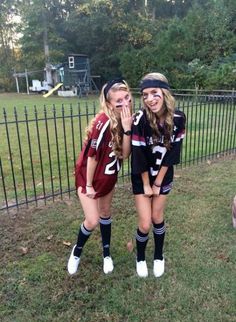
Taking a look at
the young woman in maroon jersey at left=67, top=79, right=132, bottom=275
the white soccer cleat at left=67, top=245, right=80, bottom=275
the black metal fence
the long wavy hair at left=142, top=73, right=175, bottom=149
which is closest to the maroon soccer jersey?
the young woman in maroon jersey at left=67, top=79, right=132, bottom=275

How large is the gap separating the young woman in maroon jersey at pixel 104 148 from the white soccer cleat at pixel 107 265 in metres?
0.39

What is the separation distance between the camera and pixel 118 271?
131 inches

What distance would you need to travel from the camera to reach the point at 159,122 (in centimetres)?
280

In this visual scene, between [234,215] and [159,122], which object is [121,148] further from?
[234,215]

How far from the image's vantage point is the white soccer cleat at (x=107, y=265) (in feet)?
10.9

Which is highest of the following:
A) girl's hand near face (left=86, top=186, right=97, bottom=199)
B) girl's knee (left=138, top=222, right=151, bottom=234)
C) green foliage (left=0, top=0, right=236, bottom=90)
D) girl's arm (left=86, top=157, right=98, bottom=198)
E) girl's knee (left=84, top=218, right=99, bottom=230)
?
green foliage (left=0, top=0, right=236, bottom=90)

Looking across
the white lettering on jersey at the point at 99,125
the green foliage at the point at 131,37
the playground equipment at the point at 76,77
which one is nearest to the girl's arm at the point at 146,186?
the white lettering on jersey at the point at 99,125

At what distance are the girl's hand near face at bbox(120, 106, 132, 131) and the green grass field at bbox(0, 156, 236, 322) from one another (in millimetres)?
1483

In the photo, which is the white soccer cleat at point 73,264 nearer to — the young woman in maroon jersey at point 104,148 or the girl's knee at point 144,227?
the young woman in maroon jersey at point 104,148

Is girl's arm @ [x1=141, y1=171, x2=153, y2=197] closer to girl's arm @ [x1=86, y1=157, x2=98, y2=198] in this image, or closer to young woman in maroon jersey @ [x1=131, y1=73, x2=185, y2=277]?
young woman in maroon jersey @ [x1=131, y1=73, x2=185, y2=277]

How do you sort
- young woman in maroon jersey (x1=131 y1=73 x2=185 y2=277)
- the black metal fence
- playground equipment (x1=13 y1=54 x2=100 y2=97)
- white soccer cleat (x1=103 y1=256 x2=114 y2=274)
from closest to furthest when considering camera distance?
young woman in maroon jersey (x1=131 y1=73 x2=185 y2=277) < white soccer cleat (x1=103 y1=256 x2=114 y2=274) < the black metal fence < playground equipment (x1=13 y1=54 x2=100 y2=97)

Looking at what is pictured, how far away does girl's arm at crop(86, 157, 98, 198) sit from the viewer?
9.37 feet

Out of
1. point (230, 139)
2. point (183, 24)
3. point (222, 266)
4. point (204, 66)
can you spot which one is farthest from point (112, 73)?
point (222, 266)

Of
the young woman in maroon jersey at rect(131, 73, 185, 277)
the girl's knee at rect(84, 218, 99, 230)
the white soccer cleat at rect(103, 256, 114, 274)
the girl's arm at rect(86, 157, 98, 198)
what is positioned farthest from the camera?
the white soccer cleat at rect(103, 256, 114, 274)
